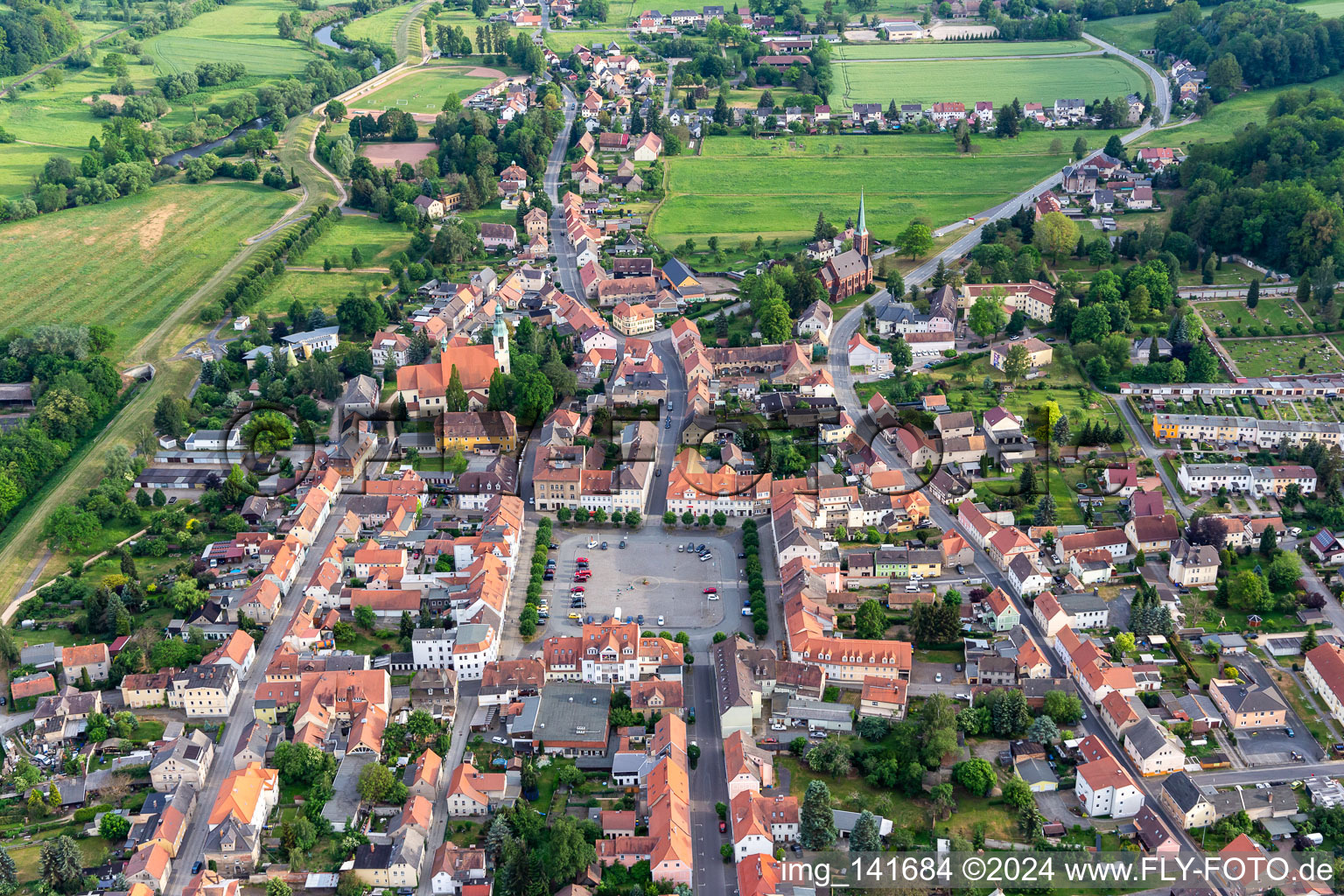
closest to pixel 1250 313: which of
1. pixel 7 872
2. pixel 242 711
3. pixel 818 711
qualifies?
pixel 818 711

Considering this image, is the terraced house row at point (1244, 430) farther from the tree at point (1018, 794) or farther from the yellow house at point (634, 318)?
the yellow house at point (634, 318)

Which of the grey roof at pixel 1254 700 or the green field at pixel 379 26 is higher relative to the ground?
the green field at pixel 379 26

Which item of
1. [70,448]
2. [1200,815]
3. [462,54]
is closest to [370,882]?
[1200,815]

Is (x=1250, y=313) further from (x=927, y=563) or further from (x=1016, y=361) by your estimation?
(x=927, y=563)

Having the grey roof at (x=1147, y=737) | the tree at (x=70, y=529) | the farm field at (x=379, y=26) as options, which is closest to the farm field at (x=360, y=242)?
the tree at (x=70, y=529)

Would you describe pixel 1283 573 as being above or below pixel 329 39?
below

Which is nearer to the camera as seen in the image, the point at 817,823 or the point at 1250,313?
the point at 817,823
